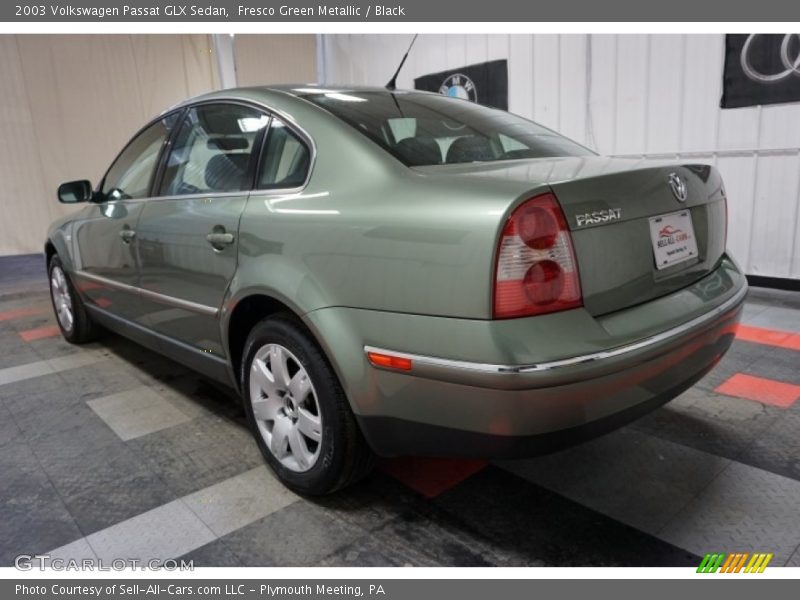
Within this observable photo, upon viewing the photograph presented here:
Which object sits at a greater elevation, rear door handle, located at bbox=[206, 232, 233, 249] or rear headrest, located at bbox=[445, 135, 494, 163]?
rear headrest, located at bbox=[445, 135, 494, 163]

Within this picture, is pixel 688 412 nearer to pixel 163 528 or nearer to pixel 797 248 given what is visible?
pixel 163 528

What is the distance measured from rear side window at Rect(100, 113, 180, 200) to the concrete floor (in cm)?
105

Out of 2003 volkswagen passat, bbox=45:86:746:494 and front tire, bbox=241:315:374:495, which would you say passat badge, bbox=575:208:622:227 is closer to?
2003 volkswagen passat, bbox=45:86:746:494

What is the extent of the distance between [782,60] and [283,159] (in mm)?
4015

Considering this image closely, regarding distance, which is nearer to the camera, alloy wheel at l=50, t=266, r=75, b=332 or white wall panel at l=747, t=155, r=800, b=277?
alloy wheel at l=50, t=266, r=75, b=332

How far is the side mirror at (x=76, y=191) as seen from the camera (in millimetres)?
3238

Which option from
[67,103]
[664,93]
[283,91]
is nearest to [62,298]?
[283,91]

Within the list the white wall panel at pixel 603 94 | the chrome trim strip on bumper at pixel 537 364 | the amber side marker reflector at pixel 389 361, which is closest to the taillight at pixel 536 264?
the chrome trim strip on bumper at pixel 537 364

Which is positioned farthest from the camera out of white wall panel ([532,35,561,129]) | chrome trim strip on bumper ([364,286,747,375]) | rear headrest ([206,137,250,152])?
white wall panel ([532,35,561,129])

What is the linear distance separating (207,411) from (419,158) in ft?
5.39

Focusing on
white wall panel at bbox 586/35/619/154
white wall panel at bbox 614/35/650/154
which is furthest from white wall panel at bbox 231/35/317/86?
white wall panel at bbox 614/35/650/154

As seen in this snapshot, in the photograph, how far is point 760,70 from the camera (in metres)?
4.26

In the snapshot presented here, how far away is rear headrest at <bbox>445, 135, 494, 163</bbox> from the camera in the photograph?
188 cm

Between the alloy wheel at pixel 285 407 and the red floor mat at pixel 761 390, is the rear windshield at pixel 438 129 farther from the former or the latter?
the red floor mat at pixel 761 390
